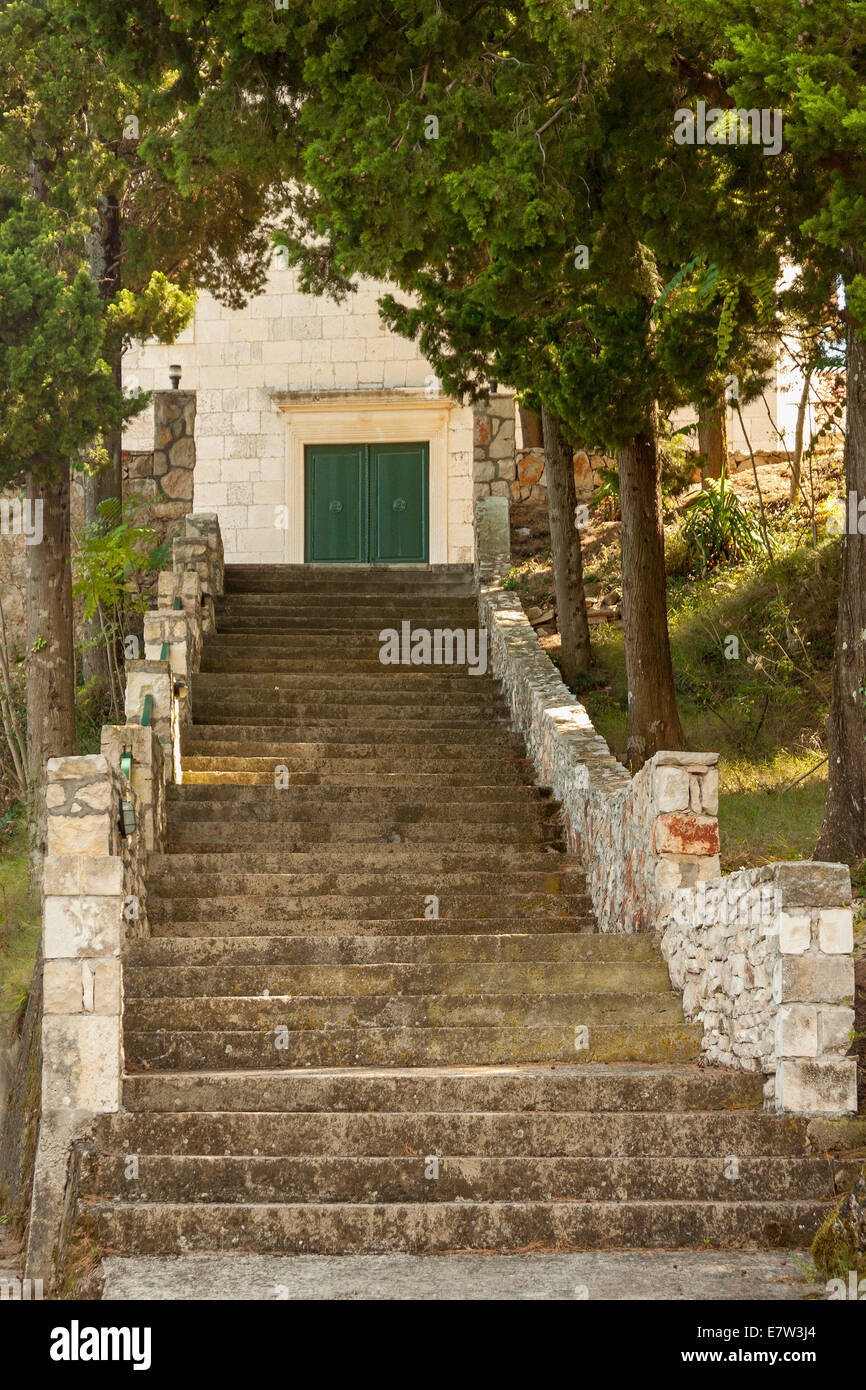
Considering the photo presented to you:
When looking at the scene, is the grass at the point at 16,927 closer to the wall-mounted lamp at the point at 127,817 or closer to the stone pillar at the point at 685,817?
the wall-mounted lamp at the point at 127,817

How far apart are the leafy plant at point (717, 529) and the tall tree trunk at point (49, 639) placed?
667 cm

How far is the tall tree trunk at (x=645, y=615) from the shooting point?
10.7 meters

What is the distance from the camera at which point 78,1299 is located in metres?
4.89

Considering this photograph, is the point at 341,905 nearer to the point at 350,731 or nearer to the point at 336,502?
the point at 350,731

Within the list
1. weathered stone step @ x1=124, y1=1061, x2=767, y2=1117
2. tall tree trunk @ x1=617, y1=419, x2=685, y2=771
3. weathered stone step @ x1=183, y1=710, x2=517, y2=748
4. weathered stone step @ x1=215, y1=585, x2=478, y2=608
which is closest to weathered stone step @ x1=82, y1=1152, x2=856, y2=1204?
weathered stone step @ x1=124, y1=1061, x2=767, y2=1117

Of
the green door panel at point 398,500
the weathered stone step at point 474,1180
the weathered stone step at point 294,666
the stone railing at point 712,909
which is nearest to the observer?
the weathered stone step at point 474,1180

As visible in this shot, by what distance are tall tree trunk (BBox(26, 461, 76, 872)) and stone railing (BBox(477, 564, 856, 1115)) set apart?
136 inches

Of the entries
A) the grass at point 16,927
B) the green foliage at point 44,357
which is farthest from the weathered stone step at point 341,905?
the green foliage at point 44,357

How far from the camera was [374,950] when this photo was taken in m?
7.67

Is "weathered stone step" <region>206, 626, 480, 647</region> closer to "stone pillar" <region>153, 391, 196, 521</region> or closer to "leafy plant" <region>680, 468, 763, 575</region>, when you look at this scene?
"leafy plant" <region>680, 468, 763, 575</region>

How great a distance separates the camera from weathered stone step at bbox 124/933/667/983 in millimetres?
7594

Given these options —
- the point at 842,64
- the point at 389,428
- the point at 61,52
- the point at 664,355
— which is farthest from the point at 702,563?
the point at 842,64
